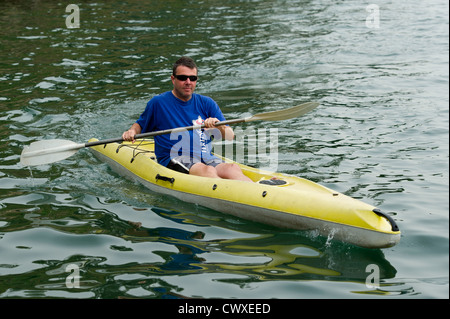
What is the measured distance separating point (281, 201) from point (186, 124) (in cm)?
159

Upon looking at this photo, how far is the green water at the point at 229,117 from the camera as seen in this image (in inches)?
192

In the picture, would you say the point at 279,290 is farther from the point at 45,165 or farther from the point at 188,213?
the point at 45,165

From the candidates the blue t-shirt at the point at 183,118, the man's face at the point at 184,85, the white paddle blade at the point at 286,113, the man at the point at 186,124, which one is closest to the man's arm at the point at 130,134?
the man at the point at 186,124

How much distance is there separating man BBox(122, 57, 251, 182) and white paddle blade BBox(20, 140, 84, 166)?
40.9 inches

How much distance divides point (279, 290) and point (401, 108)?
20.7 ft

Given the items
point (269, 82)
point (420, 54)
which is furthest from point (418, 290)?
point (420, 54)

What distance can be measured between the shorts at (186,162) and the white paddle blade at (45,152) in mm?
1274

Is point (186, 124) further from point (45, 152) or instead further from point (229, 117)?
point (229, 117)

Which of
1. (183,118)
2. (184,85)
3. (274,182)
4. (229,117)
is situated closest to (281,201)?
(274,182)

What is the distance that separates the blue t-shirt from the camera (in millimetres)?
6699

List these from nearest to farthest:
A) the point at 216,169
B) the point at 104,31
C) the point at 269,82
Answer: the point at 216,169 → the point at 269,82 → the point at 104,31

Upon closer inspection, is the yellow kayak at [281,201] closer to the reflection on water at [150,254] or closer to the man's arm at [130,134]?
the reflection on water at [150,254]

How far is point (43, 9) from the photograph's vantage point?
18.2 meters

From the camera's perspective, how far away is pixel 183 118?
6691mm
